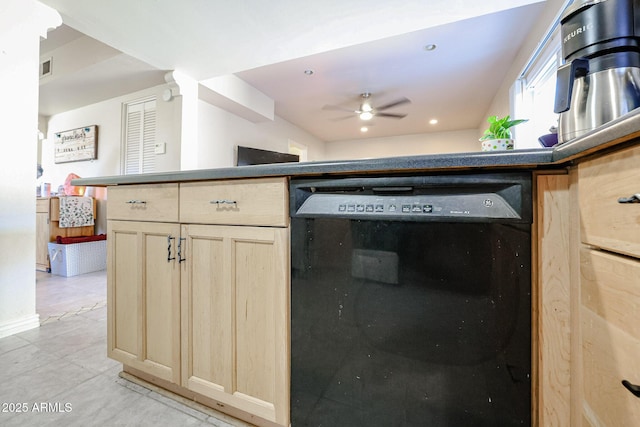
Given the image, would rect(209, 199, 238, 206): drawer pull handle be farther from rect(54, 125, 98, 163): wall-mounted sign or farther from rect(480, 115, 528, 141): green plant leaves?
rect(54, 125, 98, 163): wall-mounted sign

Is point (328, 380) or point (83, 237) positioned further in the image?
point (83, 237)

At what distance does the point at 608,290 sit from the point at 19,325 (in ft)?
9.67

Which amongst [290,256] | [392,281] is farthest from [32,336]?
[392,281]

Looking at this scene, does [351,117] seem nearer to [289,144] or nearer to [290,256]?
[289,144]

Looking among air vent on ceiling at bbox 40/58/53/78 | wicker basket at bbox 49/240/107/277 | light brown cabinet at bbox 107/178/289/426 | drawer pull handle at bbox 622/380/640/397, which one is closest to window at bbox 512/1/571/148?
drawer pull handle at bbox 622/380/640/397

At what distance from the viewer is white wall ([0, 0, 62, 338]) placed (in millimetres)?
1813

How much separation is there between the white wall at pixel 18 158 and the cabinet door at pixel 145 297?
4.14ft

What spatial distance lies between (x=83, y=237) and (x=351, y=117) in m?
4.52

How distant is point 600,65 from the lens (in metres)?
0.65

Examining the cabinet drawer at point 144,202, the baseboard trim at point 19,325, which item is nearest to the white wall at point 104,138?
the baseboard trim at point 19,325

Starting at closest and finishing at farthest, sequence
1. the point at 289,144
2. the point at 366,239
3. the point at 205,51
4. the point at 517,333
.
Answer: the point at 517,333 < the point at 366,239 < the point at 205,51 < the point at 289,144

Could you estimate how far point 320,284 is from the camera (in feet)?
2.66

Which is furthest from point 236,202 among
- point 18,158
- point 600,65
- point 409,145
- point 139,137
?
point 409,145

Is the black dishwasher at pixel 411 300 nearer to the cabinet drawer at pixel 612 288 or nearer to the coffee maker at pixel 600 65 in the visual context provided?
the cabinet drawer at pixel 612 288
